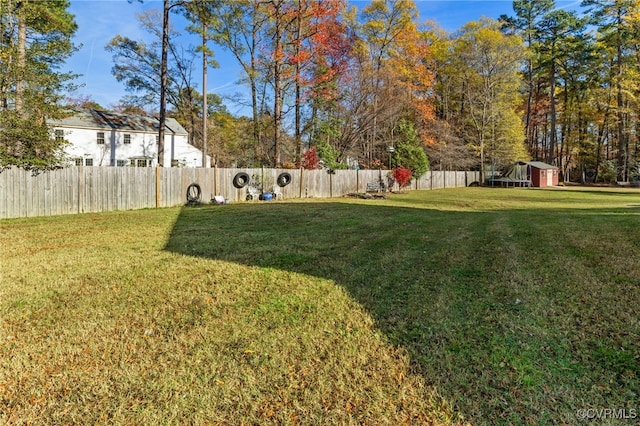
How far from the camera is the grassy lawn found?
6.27 feet

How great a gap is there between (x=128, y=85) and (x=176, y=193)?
1543 centimetres

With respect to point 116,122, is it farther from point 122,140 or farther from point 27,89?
point 27,89

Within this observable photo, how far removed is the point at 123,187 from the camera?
10.7 meters

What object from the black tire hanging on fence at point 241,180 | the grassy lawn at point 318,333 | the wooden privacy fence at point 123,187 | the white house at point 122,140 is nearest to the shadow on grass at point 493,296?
the grassy lawn at point 318,333

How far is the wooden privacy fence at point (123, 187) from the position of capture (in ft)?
28.9

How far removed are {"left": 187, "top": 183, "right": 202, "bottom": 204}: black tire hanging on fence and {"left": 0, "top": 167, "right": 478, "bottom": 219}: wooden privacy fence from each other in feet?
0.41

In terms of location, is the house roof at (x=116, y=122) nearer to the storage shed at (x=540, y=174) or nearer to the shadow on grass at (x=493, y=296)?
the shadow on grass at (x=493, y=296)

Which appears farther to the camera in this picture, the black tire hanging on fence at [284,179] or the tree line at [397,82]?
the tree line at [397,82]

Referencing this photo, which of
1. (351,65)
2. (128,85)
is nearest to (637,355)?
(351,65)

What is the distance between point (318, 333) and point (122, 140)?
26.7 metres

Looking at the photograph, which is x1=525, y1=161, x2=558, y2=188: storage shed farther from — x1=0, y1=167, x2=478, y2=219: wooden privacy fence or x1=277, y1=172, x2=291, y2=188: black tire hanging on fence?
x1=277, y1=172, x2=291, y2=188: black tire hanging on fence

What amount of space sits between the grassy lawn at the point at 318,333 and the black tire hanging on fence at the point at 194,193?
6928 millimetres

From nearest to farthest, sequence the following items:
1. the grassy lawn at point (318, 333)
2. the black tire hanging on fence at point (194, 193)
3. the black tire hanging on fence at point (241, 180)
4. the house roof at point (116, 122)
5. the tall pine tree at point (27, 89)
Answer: the grassy lawn at point (318, 333) → the tall pine tree at point (27, 89) → the black tire hanging on fence at point (194, 193) → the black tire hanging on fence at point (241, 180) → the house roof at point (116, 122)

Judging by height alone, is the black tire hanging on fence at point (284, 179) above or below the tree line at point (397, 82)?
below
